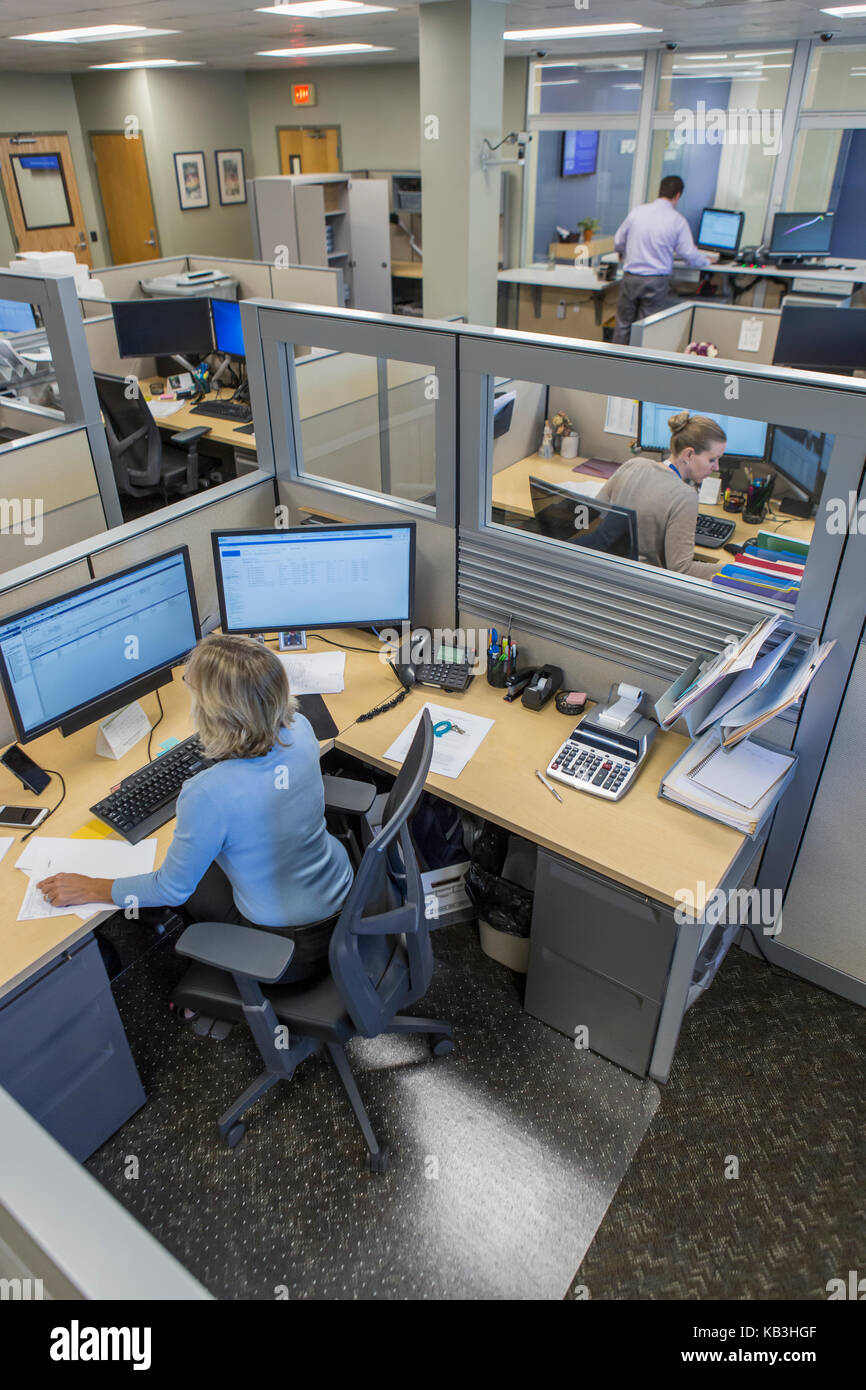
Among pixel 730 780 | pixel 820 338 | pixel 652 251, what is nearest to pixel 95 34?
pixel 652 251

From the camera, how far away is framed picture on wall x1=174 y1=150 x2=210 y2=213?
8047 mm

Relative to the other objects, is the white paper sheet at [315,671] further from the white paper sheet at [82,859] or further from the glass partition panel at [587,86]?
the glass partition panel at [587,86]

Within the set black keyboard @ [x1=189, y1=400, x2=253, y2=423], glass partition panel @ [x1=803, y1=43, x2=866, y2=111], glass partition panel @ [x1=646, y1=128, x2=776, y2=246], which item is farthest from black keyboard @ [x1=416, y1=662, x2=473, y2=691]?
glass partition panel @ [x1=646, y1=128, x2=776, y2=246]

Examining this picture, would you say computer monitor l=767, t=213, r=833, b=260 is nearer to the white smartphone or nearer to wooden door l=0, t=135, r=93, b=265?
wooden door l=0, t=135, r=93, b=265

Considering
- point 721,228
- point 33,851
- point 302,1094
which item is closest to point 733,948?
point 302,1094

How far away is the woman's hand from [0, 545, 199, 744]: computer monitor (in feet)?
1.18

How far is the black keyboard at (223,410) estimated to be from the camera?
413 cm

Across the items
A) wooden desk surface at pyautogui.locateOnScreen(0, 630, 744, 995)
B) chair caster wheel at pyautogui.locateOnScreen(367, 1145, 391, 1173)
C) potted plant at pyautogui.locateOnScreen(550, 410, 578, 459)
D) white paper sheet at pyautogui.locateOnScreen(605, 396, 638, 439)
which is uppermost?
white paper sheet at pyautogui.locateOnScreen(605, 396, 638, 439)

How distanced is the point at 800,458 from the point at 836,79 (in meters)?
5.00

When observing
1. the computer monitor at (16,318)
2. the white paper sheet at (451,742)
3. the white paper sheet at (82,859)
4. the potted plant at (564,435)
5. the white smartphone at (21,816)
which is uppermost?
the computer monitor at (16,318)

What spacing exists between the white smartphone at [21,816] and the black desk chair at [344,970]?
45 centimetres

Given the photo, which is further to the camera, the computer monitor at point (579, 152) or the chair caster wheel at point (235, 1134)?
the computer monitor at point (579, 152)

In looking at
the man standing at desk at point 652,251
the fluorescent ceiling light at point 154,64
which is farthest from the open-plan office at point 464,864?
the fluorescent ceiling light at point 154,64

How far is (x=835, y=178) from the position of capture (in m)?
6.66
